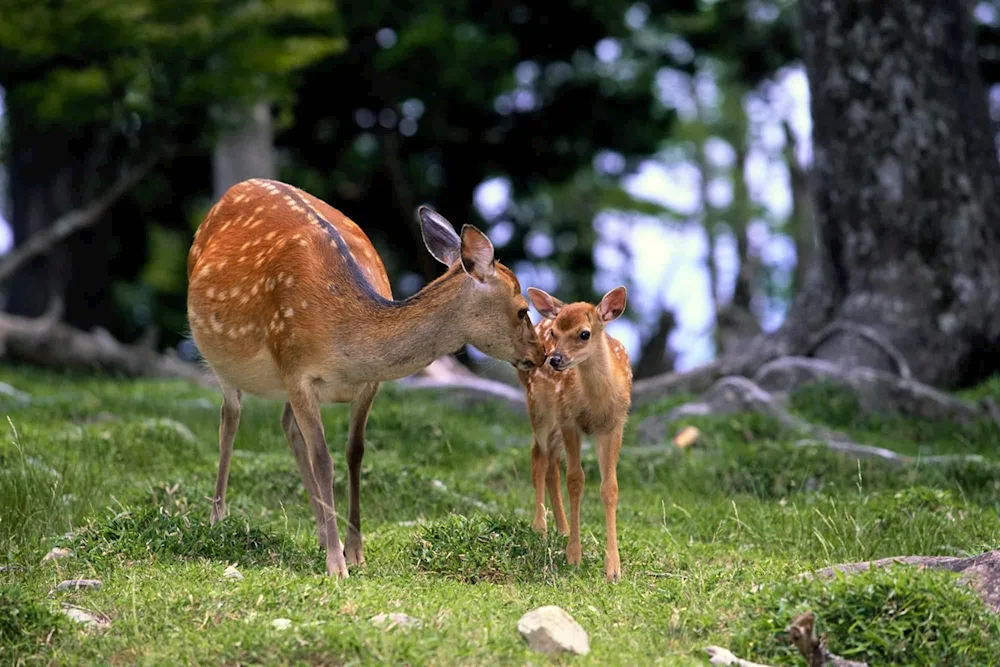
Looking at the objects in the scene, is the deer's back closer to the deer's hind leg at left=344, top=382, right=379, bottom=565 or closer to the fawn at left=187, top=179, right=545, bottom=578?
the fawn at left=187, top=179, right=545, bottom=578

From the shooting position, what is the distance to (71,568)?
5996 millimetres

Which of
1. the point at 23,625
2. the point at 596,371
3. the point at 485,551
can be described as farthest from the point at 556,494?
the point at 23,625

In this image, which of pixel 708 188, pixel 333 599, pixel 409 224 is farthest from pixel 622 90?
pixel 708 188

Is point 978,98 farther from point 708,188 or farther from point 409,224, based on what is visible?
point 708,188

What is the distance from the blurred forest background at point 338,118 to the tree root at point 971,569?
8.25 metres

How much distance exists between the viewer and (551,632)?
478 cm

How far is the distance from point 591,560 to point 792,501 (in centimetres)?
194

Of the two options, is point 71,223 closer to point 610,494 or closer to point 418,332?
point 418,332

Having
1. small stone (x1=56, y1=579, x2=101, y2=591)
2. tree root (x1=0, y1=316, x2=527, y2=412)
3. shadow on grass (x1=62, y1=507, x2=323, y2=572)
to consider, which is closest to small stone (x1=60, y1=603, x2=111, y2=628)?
small stone (x1=56, y1=579, x2=101, y2=591)

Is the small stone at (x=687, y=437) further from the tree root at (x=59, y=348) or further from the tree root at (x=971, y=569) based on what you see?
A: the tree root at (x=59, y=348)

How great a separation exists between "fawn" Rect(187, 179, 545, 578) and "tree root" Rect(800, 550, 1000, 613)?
1715 mm

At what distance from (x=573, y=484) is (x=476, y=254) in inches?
48.1

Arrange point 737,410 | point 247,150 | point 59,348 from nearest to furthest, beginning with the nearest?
point 737,410 < point 59,348 < point 247,150

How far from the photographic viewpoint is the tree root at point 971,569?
5344 mm
